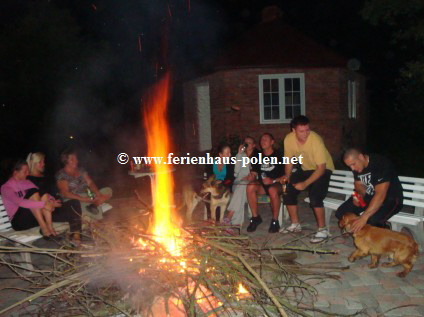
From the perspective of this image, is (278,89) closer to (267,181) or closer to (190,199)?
(267,181)

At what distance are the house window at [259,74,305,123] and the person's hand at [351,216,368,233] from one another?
10.1 metres

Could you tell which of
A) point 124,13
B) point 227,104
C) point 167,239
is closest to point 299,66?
point 227,104

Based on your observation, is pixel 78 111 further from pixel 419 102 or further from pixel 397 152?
pixel 419 102

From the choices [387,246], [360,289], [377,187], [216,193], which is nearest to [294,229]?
[216,193]

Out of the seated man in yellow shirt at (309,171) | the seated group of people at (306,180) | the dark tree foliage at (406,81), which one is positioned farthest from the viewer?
the dark tree foliage at (406,81)

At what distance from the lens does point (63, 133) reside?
1491cm

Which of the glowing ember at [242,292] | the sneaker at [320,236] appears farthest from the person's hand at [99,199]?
the glowing ember at [242,292]

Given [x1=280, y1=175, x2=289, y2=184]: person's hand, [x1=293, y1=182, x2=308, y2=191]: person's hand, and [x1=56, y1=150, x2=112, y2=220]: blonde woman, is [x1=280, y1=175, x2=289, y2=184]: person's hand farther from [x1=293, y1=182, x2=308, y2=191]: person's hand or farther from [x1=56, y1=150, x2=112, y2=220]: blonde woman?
[x1=56, y1=150, x2=112, y2=220]: blonde woman

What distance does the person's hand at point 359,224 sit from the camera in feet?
15.8

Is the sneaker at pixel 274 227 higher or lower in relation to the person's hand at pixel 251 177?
lower

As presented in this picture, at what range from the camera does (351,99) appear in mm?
16688

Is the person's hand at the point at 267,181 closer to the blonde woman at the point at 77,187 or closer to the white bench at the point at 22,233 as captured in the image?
the blonde woman at the point at 77,187

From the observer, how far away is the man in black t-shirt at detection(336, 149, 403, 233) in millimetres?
4910

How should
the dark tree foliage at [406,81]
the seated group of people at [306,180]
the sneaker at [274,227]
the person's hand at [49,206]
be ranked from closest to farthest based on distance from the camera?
the seated group of people at [306,180]
the person's hand at [49,206]
the sneaker at [274,227]
the dark tree foliage at [406,81]
